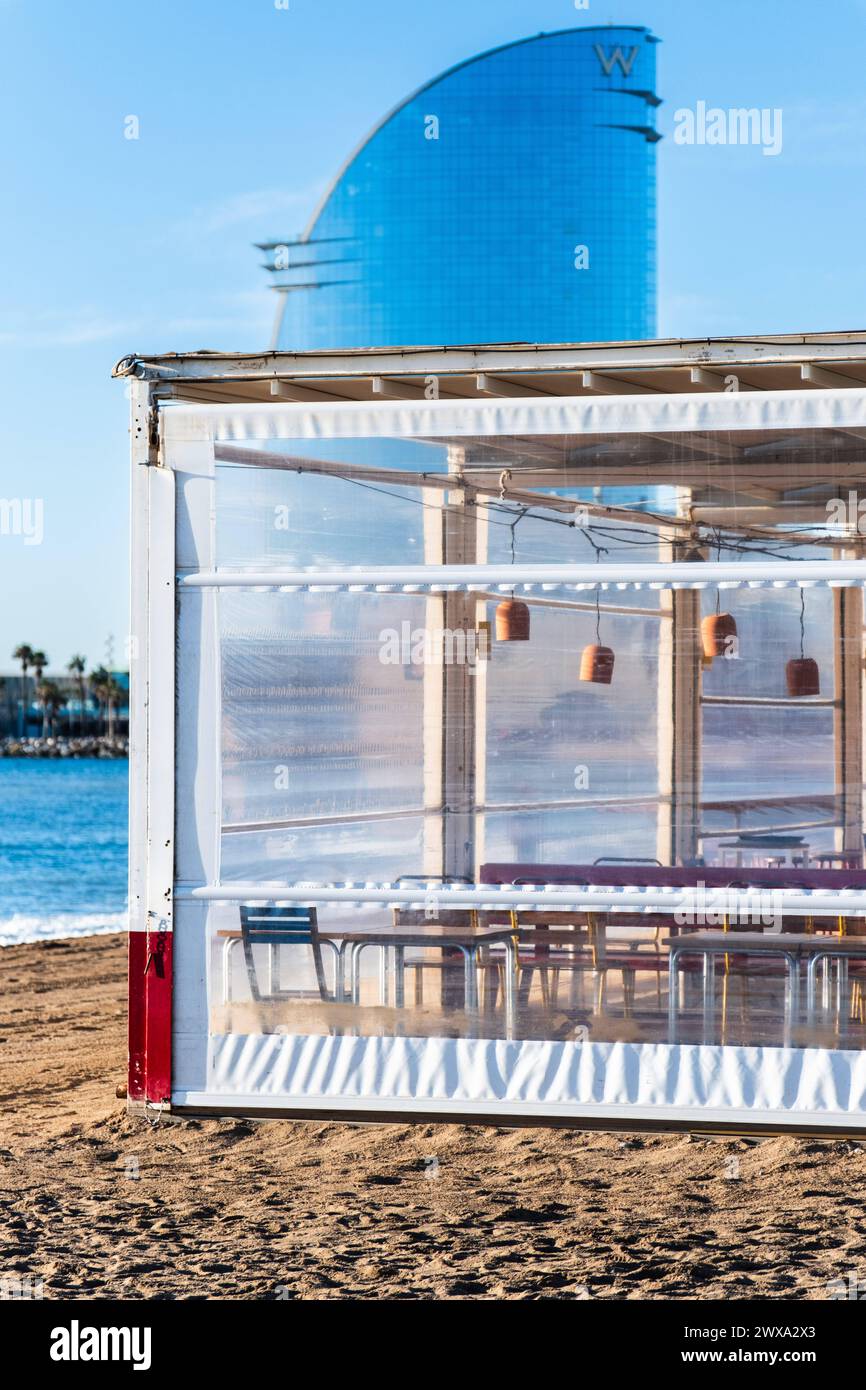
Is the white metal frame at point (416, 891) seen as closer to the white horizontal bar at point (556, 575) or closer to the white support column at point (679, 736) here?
the white horizontal bar at point (556, 575)

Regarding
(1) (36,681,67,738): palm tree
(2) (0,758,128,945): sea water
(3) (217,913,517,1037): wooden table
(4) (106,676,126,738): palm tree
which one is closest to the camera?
(3) (217,913,517,1037): wooden table

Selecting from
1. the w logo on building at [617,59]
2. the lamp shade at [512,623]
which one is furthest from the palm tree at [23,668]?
the lamp shade at [512,623]

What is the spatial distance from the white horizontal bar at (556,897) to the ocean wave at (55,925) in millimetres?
13391

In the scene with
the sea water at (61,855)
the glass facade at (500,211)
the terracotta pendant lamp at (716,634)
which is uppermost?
the glass facade at (500,211)

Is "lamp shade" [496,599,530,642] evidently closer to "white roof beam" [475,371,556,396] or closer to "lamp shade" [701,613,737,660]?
"lamp shade" [701,613,737,660]

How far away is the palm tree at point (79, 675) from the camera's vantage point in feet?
292

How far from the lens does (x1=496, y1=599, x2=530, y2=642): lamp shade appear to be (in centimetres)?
612

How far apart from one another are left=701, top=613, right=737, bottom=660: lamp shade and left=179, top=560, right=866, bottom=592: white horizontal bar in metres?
0.33

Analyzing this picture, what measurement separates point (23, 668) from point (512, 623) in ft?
278

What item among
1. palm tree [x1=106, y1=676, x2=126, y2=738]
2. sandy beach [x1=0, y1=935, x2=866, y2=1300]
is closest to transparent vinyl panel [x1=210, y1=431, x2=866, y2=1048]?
sandy beach [x1=0, y1=935, x2=866, y2=1300]

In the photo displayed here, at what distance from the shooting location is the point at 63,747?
290ft

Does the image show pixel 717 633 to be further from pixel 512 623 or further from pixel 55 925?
pixel 55 925

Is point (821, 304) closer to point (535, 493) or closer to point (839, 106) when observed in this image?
point (839, 106)

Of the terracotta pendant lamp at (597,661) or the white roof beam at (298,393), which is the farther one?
the terracotta pendant lamp at (597,661)
